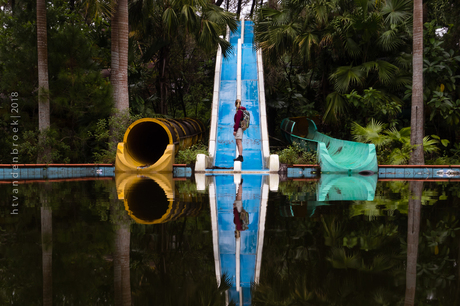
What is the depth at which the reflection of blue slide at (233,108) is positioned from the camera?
44.8 feet

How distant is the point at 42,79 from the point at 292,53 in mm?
8267

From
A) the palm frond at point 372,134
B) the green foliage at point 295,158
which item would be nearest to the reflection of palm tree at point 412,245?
the green foliage at point 295,158

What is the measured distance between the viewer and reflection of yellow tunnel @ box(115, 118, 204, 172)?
39.9 ft

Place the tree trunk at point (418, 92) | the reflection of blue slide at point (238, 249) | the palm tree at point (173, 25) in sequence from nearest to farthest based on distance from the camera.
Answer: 1. the reflection of blue slide at point (238, 249)
2. the tree trunk at point (418, 92)
3. the palm tree at point (173, 25)

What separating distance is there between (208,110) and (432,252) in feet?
64.6

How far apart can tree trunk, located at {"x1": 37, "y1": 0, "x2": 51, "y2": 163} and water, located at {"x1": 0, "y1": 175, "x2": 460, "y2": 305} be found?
6.75 metres

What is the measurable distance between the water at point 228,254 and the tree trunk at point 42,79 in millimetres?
6752

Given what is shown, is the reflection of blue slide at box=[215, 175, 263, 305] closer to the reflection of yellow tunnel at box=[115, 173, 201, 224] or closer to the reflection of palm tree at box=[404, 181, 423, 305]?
the reflection of yellow tunnel at box=[115, 173, 201, 224]

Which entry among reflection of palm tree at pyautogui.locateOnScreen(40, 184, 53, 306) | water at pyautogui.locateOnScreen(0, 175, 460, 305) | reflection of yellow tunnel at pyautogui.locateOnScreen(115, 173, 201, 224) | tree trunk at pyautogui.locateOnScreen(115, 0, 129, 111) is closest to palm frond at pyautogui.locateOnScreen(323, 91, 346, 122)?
tree trunk at pyautogui.locateOnScreen(115, 0, 129, 111)

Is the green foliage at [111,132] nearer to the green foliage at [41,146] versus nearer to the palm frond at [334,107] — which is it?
the green foliage at [41,146]

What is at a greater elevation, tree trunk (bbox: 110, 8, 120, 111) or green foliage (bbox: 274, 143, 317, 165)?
tree trunk (bbox: 110, 8, 120, 111)

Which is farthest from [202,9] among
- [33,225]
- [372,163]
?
[33,225]

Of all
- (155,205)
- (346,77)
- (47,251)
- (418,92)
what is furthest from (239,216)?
(346,77)

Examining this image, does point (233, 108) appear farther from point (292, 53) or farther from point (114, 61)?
point (114, 61)
